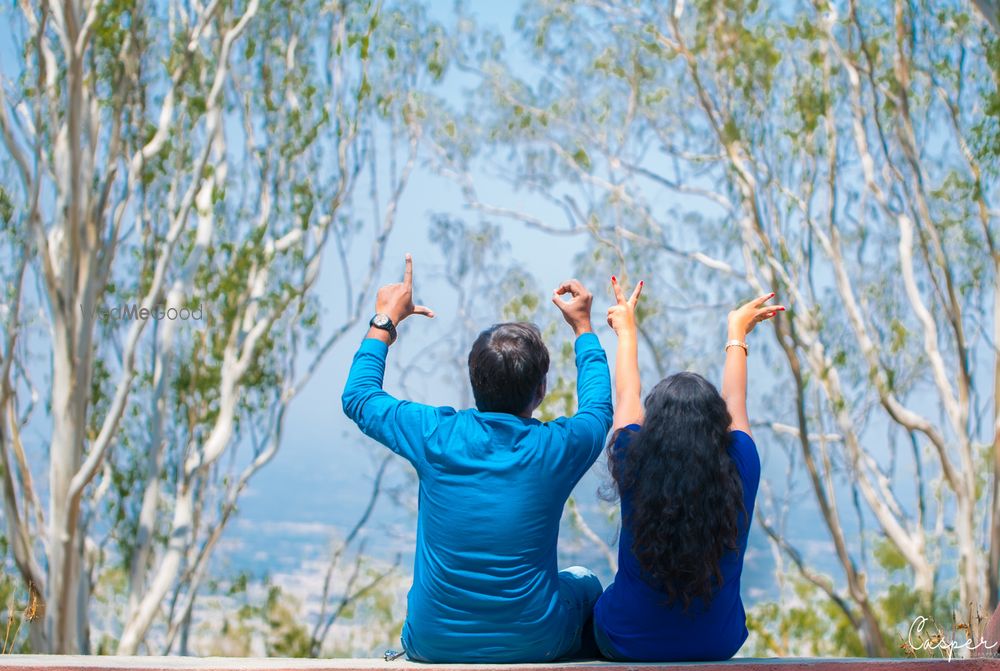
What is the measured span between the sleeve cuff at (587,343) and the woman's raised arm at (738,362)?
0.23 m

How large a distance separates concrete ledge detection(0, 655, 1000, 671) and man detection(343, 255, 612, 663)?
0.07 m

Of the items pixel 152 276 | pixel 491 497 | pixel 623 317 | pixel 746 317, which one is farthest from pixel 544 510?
pixel 152 276

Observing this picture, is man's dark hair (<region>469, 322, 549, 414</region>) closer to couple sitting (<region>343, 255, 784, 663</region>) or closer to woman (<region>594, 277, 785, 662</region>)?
couple sitting (<region>343, 255, 784, 663</region>)

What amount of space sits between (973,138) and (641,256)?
146 inches

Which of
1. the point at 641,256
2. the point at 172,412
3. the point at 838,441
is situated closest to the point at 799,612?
the point at 838,441

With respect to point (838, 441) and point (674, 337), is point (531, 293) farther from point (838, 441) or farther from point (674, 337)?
point (838, 441)

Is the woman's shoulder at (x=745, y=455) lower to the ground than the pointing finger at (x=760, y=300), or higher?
lower

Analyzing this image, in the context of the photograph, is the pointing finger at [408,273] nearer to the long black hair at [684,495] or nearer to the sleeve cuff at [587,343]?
the sleeve cuff at [587,343]

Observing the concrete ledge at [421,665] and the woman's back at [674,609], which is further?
the woman's back at [674,609]

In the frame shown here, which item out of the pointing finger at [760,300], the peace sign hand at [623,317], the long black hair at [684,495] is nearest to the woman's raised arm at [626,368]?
the peace sign hand at [623,317]

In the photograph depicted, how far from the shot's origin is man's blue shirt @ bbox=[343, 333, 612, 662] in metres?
1.68

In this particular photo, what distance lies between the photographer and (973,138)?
23.9ft

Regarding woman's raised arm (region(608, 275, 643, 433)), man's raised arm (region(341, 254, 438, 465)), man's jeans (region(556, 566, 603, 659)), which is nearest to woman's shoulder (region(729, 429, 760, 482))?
woman's raised arm (region(608, 275, 643, 433))

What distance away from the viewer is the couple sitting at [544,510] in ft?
5.48
